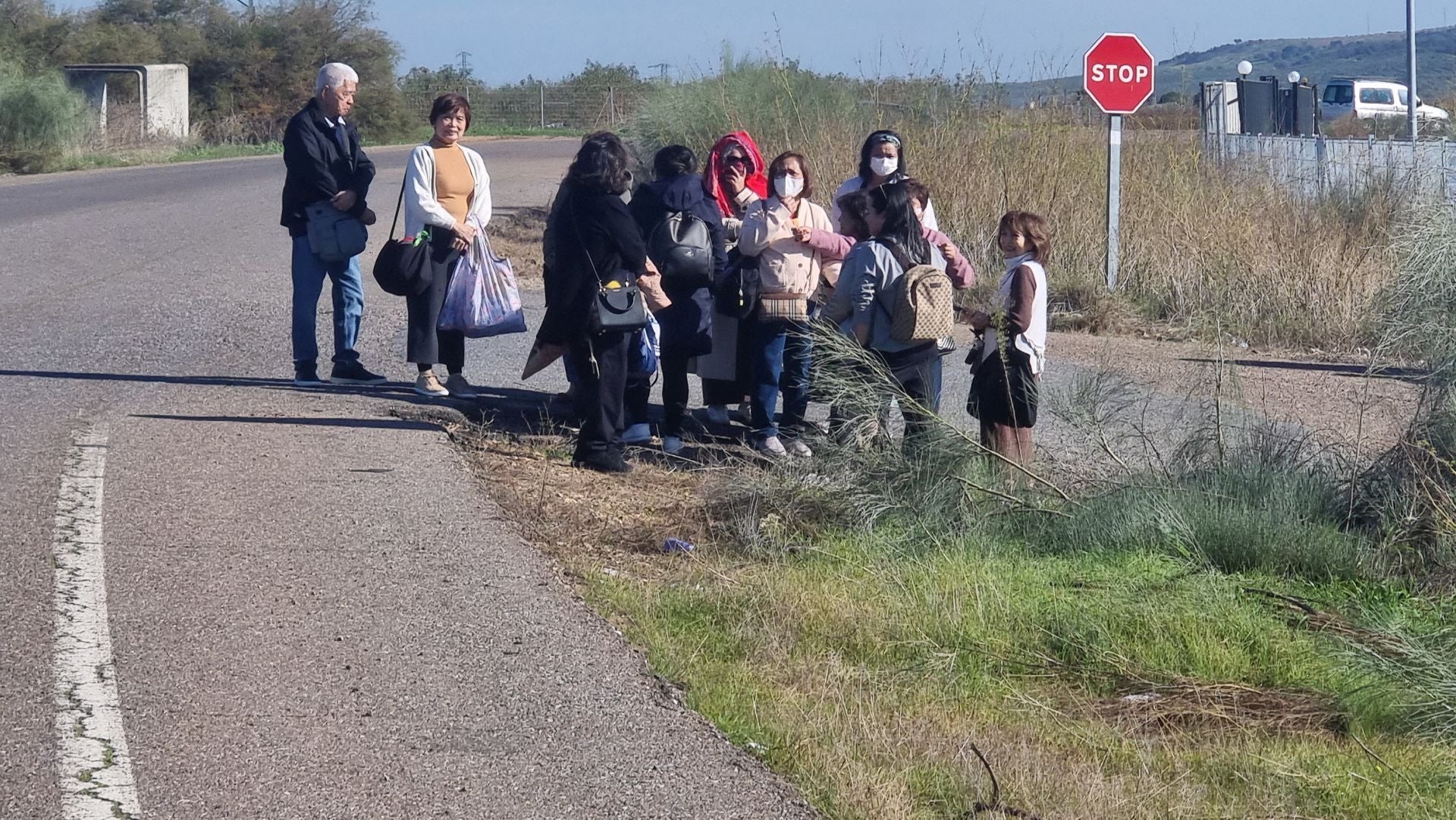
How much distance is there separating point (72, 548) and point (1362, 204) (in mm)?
12492

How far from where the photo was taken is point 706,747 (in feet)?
14.4

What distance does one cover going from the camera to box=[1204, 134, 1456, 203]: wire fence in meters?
14.1

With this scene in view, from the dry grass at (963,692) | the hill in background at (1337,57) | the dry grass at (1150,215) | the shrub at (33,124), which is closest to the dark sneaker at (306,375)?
the dry grass at (963,692)

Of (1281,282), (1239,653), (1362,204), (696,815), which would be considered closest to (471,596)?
(696,815)

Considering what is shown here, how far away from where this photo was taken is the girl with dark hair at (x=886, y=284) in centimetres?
757

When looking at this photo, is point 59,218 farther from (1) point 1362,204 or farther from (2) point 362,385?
(1) point 1362,204

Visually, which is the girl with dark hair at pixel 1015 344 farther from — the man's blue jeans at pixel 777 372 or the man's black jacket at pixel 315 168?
the man's black jacket at pixel 315 168

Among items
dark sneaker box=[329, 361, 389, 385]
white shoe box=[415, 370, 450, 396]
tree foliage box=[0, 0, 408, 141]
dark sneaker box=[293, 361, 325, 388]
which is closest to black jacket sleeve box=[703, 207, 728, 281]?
white shoe box=[415, 370, 450, 396]

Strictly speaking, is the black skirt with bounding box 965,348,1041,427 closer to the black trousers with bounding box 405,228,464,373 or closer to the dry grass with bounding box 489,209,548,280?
the black trousers with bounding box 405,228,464,373

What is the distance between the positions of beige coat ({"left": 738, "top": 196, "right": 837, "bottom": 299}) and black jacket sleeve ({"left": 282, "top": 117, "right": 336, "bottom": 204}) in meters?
2.72

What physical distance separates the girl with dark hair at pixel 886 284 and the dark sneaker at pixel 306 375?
146 inches

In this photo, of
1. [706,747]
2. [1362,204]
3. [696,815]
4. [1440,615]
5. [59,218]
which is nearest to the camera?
[696,815]

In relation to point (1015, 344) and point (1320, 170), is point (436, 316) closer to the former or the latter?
point (1015, 344)

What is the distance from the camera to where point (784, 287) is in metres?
8.16
